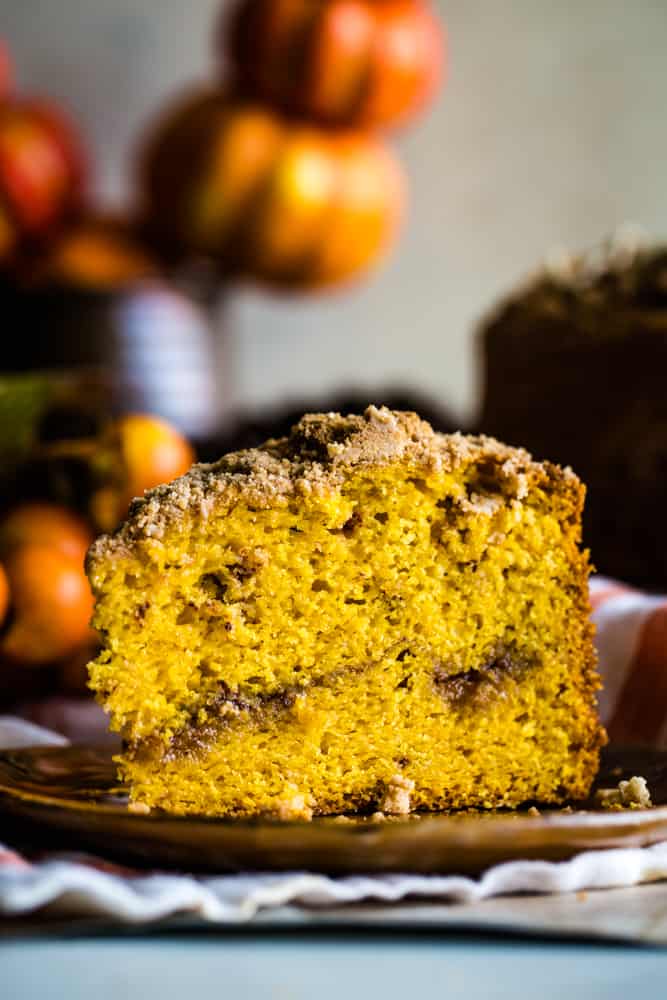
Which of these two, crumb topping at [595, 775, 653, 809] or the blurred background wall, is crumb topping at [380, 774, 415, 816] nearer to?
crumb topping at [595, 775, 653, 809]

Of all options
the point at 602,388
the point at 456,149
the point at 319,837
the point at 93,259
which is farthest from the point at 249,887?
the point at 456,149

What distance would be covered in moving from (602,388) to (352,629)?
737 millimetres

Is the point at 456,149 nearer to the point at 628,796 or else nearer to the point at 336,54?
the point at 336,54

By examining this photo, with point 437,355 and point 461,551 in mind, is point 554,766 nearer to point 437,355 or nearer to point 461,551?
point 461,551

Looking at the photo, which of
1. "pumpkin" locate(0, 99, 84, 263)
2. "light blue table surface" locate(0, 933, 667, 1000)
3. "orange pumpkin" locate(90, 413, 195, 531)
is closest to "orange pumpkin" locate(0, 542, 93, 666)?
"orange pumpkin" locate(90, 413, 195, 531)

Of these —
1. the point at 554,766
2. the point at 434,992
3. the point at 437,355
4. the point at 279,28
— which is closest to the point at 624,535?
the point at 554,766

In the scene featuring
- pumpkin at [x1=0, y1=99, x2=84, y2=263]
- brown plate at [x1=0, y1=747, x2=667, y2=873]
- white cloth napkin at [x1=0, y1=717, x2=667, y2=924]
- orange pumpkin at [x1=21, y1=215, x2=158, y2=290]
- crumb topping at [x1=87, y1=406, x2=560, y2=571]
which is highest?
pumpkin at [x1=0, y1=99, x2=84, y2=263]

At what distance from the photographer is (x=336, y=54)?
2873 mm

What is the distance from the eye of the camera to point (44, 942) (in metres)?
0.88

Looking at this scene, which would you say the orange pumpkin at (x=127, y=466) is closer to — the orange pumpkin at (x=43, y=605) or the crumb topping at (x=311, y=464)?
→ the orange pumpkin at (x=43, y=605)

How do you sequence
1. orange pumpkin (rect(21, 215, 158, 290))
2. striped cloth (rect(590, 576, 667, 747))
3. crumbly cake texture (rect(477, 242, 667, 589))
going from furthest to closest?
orange pumpkin (rect(21, 215, 158, 290)), crumbly cake texture (rect(477, 242, 667, 589)), striped cloth (rect(590, 576, 667, 747))

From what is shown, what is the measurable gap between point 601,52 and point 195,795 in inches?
122

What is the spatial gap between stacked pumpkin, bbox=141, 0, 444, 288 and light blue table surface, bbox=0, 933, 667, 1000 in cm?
232

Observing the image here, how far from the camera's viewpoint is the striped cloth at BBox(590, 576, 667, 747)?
1375mm
